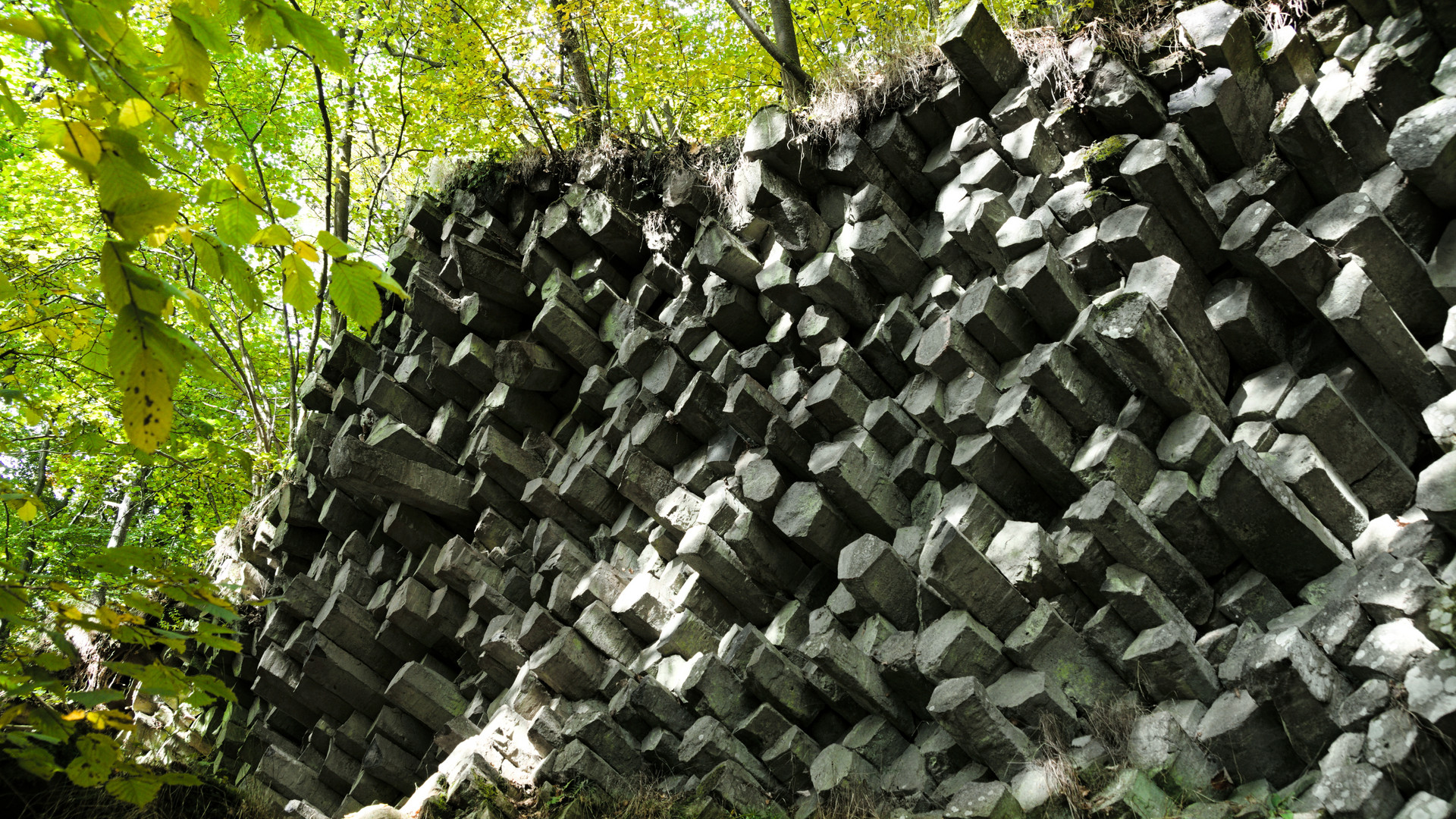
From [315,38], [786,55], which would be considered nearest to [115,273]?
[315,38]

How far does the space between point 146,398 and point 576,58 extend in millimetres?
11690

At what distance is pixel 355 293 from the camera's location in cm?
278

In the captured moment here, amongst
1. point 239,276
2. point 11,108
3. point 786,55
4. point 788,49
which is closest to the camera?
point 11,108

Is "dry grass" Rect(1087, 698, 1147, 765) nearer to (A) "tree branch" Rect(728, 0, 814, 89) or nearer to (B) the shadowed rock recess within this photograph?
(B) the shadowed rock recess

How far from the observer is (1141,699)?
17.5 ft

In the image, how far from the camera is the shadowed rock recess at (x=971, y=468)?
5.12 meters

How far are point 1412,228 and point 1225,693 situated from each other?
295 centimetres

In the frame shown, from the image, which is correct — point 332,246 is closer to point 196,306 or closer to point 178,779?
point 196,306

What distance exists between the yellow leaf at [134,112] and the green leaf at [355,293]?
793mm

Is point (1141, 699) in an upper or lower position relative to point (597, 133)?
lower

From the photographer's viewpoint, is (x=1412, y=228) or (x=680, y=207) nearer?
(x=1412, y=228)

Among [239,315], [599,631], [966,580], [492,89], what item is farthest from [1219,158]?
[239,315]

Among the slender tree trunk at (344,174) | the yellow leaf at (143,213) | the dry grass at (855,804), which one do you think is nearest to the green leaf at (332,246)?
the yellow leaf at (143,213)

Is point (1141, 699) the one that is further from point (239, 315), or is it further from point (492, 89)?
point (239, 315)
